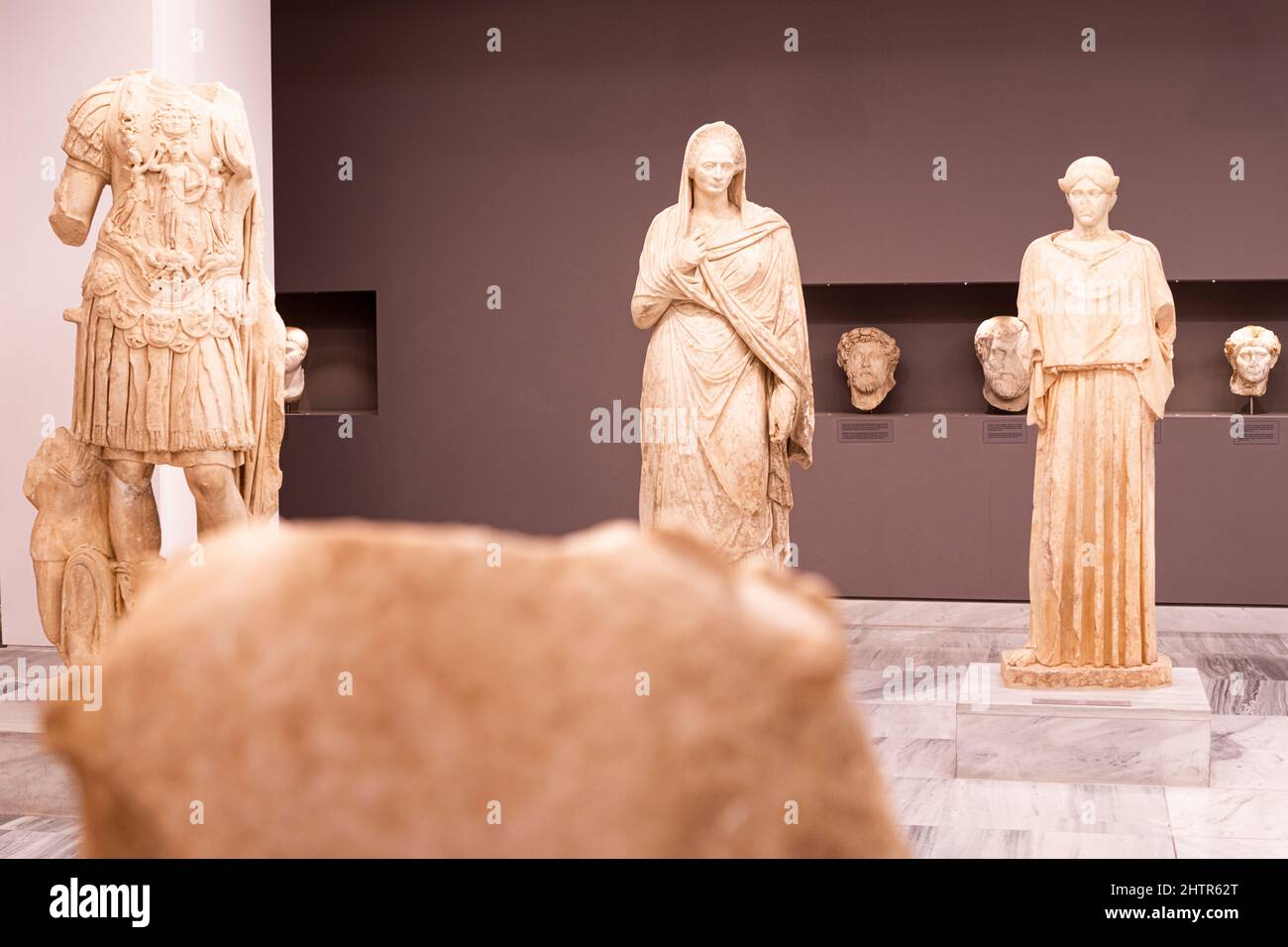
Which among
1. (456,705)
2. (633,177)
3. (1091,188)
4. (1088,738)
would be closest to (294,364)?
(633,177)

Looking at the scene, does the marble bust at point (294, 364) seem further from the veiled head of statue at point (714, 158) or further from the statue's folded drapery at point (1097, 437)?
the statue's folded drapery at point (1097, 437)

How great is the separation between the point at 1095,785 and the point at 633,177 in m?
5.63

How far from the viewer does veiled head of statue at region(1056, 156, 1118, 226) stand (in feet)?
18.6

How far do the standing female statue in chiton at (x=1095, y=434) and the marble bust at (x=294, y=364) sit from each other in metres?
5.26

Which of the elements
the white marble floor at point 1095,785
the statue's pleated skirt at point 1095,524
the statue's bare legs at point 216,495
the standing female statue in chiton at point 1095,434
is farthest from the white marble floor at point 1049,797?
the statue's bare legs at point 216,495

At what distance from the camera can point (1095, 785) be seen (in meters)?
5.50

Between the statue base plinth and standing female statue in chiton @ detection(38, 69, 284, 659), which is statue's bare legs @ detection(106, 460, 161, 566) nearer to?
standing female statue in chiton @ detection(38, 69, 284, 659)

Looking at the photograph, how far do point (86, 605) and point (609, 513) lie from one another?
17.0 ft

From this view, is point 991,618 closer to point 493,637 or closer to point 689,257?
point 689,257

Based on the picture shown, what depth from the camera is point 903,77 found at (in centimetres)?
931

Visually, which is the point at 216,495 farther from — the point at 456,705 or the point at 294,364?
the point at 294,364

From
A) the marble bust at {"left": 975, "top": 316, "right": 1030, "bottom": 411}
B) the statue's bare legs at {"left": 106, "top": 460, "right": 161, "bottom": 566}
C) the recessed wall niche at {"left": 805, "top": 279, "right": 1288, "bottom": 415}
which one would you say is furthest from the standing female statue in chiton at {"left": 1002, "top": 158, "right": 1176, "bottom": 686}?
the recessed wall niche at {"left": 805, "top": 279, "right": 1288, "bottom": 415}

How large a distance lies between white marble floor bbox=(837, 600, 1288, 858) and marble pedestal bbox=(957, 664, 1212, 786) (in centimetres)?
6

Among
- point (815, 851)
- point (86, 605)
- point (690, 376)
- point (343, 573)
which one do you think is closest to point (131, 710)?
point (343, 573)
